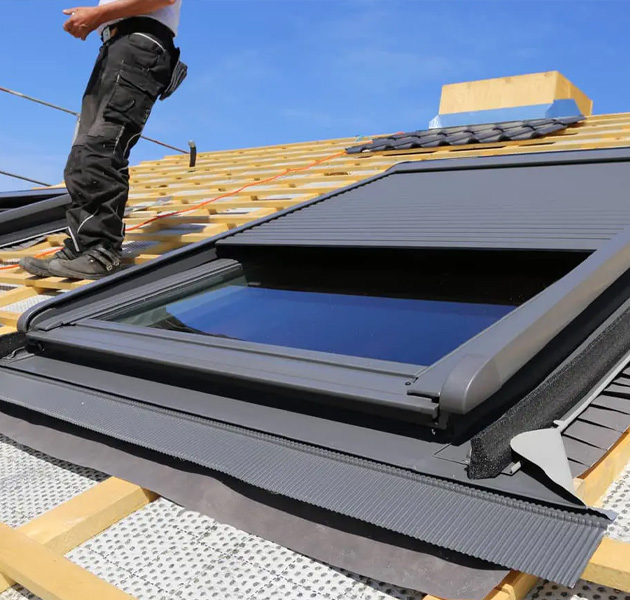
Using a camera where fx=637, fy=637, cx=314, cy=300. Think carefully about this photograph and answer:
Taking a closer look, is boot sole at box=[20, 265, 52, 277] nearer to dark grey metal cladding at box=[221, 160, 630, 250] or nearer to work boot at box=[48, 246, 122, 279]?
work boot at box=[48, 246, 122, 279]

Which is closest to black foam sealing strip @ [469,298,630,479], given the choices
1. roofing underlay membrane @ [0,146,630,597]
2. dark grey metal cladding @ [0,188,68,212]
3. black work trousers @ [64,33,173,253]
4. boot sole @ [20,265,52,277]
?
roofing underlay membrane @ [0,146,630,597]

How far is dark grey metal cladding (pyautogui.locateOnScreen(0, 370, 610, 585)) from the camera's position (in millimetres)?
859

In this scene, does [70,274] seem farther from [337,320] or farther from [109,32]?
[337,320]

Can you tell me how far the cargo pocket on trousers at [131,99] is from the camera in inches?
103

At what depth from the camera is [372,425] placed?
113 centimetres

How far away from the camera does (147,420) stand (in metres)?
1.36

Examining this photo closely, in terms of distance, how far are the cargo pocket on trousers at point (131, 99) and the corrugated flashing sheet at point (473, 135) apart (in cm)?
237

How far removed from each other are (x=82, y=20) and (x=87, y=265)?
3.28ft

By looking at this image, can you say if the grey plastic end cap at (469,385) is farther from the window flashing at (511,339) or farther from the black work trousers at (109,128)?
the black work trousers at (109,128)

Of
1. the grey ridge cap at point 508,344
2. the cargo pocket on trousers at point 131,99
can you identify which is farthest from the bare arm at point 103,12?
the grey ridge cap at point 508,344

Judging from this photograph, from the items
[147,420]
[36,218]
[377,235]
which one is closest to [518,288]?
[377,235]

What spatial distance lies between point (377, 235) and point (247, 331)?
510 millimetres

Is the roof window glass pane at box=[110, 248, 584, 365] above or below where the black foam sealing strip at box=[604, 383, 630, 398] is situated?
above

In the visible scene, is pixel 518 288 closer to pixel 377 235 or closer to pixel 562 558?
pixel 377 235
